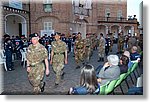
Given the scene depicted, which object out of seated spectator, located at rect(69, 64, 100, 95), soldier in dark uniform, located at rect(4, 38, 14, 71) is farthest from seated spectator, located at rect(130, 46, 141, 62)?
soldier in dark uniform, located at rect(4, 38, 14, 71)

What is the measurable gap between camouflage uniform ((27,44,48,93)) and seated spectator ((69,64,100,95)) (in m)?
0.44

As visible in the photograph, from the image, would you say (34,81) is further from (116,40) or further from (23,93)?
(116,40)

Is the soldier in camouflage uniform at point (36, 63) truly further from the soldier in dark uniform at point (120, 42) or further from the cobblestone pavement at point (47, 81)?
the soldier in dark uniform at point (120, 42)

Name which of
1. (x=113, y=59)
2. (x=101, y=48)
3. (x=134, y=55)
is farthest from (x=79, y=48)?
(x=134, y=55)

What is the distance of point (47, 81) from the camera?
184 inches

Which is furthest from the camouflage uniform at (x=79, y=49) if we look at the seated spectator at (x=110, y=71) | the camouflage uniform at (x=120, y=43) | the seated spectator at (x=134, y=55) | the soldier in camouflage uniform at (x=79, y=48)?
the seated spectator at (x=134, y=55)

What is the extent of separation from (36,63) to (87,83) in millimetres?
709

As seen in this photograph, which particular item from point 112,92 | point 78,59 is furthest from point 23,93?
point 112,92

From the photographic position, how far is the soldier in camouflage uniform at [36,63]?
4590 mm

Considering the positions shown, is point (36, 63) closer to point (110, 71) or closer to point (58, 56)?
point (58, 56)

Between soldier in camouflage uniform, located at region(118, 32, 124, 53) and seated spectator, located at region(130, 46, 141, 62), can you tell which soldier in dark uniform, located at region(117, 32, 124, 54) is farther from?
seated spectator, located at region(130, 46, 141, 62)

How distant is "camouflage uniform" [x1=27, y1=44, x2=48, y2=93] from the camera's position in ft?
15.1

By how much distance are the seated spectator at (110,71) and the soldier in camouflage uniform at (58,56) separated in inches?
19.9

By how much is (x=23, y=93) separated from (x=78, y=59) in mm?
841
